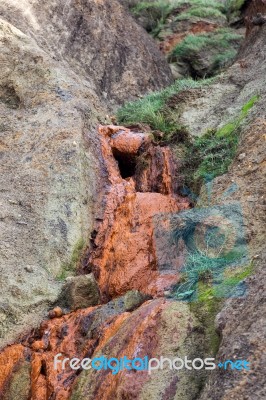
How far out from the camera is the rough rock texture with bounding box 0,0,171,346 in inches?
248

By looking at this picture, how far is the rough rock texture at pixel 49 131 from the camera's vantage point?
6.29 m

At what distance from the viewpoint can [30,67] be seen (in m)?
9.01

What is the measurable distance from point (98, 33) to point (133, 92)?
1.32 meters

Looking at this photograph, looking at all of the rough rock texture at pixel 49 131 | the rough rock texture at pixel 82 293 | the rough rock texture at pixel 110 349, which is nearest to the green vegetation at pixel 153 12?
the rough rock texture at pixel 49 131

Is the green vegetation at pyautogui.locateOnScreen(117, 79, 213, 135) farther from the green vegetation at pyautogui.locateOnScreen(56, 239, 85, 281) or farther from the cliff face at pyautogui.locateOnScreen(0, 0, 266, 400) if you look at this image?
the green vegetation at pyautogui.locateOnScreen(56, 239, 85, 281)

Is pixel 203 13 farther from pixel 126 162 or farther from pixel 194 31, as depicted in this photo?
pixel 126 162

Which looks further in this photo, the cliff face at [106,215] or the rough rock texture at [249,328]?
the cliff face at [106,215]

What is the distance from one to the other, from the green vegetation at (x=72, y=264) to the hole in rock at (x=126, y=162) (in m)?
1.80

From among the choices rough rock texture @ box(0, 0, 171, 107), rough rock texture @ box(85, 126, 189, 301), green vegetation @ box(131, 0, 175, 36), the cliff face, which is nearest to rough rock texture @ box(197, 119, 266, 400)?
the cliff face

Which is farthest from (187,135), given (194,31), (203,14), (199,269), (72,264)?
(203,14)

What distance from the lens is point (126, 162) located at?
8.45 meters

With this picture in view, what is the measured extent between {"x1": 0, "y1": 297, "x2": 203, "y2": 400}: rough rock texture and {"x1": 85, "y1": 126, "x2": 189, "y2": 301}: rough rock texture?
1.93 feet

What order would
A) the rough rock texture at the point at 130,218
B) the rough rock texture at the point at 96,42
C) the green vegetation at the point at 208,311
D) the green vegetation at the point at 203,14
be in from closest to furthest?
the green vegetation at the point at 208,311, the rough rock texture at the point at 130,218, the rough rock texture at the point at 96,42, the green vegetation at the point at 203,14

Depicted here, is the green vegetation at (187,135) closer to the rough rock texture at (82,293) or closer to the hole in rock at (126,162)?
the hole in rock at (126,162)
